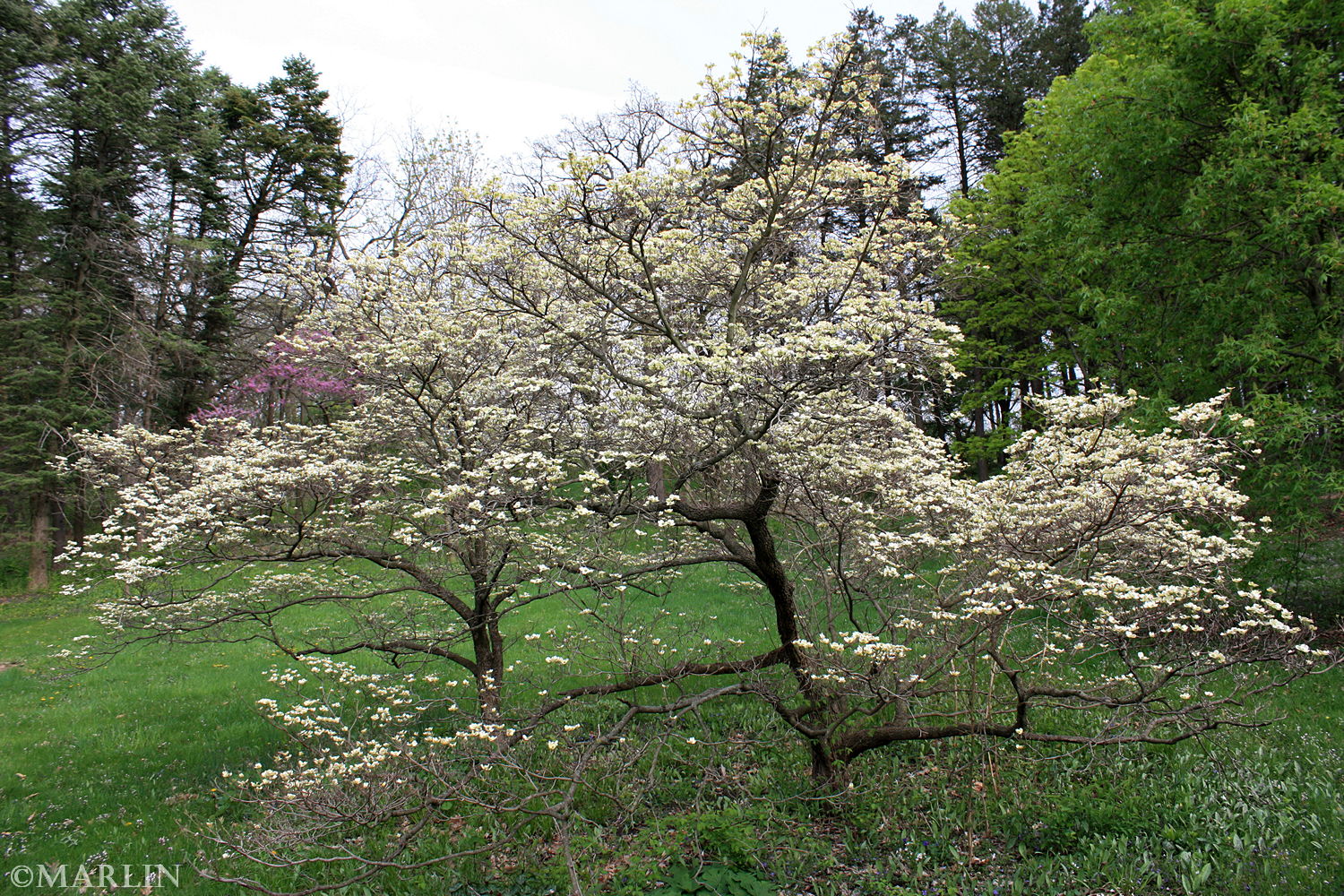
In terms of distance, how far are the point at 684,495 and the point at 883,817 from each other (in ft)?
10.3

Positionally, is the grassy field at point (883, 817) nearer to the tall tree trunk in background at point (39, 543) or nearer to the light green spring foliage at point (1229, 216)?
the light green spring foliage at point (1229, 216)

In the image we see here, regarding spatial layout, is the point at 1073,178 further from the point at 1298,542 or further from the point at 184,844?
the point at 184,844

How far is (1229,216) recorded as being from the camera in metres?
9.20

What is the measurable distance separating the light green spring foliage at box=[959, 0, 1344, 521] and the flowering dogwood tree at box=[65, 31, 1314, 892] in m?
1.83

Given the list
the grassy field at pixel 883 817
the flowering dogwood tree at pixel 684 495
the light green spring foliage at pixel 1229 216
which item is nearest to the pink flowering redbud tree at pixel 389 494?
the flowering dogwood tree at pixel 684 495

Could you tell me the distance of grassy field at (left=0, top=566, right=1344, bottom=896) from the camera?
14.6ft

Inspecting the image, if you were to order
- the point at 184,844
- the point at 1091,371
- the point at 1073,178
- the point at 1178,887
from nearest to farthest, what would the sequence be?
the point at 1178,887
the point at 184,844
the point at 1073,178
the point at 1091,371

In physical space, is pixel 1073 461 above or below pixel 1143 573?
above

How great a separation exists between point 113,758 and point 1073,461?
10.3 meters

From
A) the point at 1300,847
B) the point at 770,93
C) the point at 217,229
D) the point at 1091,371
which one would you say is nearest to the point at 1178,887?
the point at 1300,847

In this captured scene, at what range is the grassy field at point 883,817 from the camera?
4.46 metres

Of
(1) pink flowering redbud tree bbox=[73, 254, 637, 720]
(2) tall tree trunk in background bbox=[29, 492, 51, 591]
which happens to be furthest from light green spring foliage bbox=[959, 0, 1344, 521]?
(2) tall tree trunk in background bbox=[29, 492, 51, 591]

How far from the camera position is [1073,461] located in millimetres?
6164

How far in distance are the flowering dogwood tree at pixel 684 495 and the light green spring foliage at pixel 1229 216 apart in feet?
6.01
